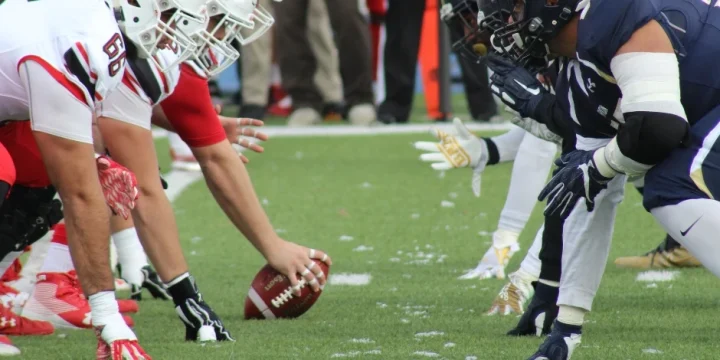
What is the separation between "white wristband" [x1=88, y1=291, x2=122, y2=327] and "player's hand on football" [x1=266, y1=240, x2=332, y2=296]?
1110mm

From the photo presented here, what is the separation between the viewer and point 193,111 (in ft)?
14.7

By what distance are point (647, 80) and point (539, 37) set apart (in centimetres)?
46

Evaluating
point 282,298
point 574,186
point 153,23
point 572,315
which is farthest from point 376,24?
point 574,186

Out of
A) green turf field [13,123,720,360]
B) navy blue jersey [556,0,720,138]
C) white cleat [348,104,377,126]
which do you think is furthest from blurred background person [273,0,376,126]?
navy blue jersey [556,0,720,138]

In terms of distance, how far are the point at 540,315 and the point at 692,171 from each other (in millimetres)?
1161

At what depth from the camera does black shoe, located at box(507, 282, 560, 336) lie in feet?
13.6

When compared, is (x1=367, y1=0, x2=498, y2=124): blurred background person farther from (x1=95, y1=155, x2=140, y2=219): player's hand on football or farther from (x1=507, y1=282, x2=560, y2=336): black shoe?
(x1=95, y1=155, x2=140, y2=219): player's hand on football

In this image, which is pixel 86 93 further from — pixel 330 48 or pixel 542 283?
pixel 330 48

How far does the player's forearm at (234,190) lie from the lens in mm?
4582

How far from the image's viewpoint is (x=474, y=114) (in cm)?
1166

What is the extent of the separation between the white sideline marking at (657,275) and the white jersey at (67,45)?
2587mm

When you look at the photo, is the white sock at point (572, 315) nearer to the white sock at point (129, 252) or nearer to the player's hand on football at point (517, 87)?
the player's hand on football at point (517, 87)

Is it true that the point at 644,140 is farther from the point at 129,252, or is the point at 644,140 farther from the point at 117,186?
the point at 129,252

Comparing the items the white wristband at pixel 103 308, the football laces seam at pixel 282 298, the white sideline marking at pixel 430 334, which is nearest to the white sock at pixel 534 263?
the white sideline marking at pixel 430 334
